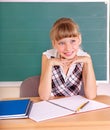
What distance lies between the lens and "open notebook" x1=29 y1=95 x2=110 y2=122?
3.81 ft

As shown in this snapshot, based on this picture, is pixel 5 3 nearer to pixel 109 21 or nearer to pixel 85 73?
pixel 109 21

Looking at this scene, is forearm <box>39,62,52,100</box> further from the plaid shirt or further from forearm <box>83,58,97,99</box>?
forearm <box>83,58,97,99</box>

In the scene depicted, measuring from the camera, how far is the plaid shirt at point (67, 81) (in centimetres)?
169

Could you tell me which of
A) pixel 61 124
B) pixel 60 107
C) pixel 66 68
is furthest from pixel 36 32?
pixel 61 124

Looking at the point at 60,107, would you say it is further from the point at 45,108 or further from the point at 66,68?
the point at 66,68

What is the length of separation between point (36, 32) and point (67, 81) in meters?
0.92

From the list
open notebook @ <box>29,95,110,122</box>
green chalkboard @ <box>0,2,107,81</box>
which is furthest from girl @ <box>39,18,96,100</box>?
green chalkboard @ <box>0,2,107,81</box>

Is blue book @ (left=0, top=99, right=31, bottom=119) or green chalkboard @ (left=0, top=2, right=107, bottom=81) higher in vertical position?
green chalkboard @ (left=0, top=2, right=107, bottom=81)

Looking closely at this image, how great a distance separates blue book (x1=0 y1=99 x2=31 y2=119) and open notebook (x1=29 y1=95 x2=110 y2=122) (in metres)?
0.03

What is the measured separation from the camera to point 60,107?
127 cm

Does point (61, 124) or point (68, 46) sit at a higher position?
point (68, 46)

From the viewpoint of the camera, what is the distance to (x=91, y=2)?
2430 millimetres

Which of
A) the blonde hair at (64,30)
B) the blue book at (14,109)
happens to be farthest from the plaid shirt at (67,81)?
the blue book at (14,109)

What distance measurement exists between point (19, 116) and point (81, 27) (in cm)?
151
